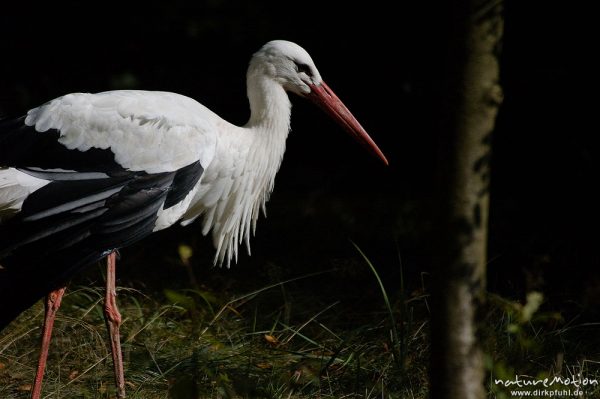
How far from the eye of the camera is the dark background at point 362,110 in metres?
4.97

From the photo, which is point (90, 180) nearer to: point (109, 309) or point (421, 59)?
point (109, 309)

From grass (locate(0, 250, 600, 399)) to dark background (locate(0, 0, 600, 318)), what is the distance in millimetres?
270

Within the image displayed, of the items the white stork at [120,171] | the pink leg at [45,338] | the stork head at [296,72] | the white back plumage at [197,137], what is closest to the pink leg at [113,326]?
the white stork at [120,171]

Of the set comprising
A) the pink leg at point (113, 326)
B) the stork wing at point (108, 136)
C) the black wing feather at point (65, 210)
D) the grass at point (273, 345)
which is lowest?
the grass at point (273, 345)

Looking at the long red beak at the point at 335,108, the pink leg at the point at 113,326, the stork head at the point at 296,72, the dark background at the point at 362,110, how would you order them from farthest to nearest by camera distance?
the dark background at the point at 362,110, the long red beak at the point at 335,108, the stork head at the point at 296,72, the pink leg at the point at 113,326

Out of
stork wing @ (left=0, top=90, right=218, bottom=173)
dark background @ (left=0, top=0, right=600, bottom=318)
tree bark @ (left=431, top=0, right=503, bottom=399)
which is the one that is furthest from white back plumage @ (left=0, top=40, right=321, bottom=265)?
tree bark @ (left=431, top=0, right=503, bottom=399)

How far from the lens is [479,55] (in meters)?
2.11

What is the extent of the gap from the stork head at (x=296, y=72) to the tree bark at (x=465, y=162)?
1914mm

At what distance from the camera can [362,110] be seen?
6.56 meters

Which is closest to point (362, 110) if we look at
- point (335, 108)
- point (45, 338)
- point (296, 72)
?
point (335, 108)

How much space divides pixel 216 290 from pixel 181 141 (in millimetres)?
1306

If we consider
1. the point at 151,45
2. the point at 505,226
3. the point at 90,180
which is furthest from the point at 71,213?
the point at 151,45

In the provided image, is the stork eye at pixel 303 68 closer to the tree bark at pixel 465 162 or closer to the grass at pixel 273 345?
the grass at pixel 273 345

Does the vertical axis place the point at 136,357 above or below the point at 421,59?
below
